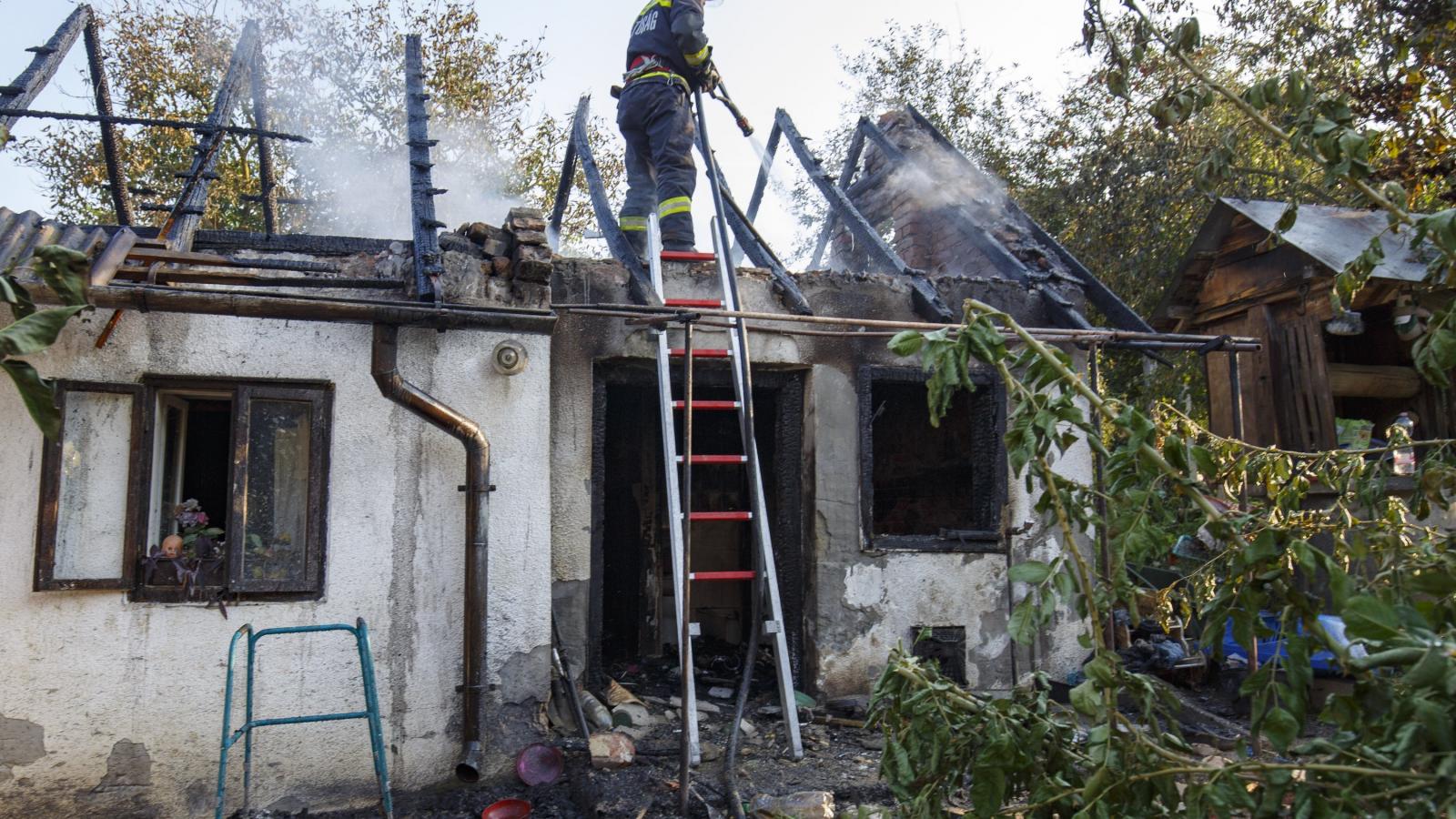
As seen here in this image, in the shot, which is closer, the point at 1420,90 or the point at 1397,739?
the point at 1397,739

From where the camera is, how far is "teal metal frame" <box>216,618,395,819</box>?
4809 millimetres

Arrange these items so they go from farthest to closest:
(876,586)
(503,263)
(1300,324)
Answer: (1300,324) → (876,586) → (503,263)

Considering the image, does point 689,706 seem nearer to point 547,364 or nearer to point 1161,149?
point 547,364

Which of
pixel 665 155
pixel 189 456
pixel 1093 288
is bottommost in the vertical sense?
pixel 189 456

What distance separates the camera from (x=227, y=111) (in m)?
7.20

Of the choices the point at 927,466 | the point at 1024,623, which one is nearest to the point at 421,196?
the point at 927,466

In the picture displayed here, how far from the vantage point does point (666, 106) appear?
7.19 metres

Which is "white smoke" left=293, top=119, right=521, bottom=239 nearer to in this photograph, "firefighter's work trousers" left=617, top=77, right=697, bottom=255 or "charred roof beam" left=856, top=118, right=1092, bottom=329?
"charred roof beam" left=856, top=118, right=1092, bottom=329

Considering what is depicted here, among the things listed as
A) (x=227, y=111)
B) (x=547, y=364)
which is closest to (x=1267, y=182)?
(x=547, y=364)

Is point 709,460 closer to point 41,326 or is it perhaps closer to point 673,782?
point 673,782

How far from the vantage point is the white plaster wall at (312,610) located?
16.7ft

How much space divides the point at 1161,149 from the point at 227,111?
31.7 feet

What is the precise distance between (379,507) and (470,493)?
1.73 ft

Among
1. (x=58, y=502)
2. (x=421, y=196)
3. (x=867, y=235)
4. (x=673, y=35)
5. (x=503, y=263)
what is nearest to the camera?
(x=58, y=502)
